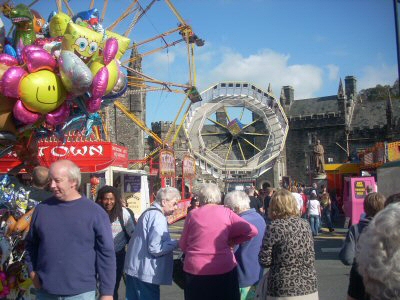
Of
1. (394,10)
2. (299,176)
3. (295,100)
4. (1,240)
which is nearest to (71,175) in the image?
(1,240)

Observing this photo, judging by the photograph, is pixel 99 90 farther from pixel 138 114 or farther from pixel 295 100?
pixel 295 100

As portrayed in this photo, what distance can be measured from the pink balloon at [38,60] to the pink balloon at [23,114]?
36 cm

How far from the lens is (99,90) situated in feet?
15.6

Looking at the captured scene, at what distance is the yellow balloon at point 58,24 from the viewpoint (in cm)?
504

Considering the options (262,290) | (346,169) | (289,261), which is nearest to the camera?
(289,261)

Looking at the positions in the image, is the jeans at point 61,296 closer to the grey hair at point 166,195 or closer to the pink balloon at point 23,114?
the grey hair at point 166,195

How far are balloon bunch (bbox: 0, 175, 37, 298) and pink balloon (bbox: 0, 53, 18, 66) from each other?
136 cm

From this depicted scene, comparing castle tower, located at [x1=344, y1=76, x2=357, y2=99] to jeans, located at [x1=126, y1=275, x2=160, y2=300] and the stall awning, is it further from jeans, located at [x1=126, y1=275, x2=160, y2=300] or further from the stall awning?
jeans, located at [x1=126, y1=275, x2=160, y2=300]

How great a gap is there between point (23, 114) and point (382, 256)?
3748 millimetres

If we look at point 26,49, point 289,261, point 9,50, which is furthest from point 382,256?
point 9,50

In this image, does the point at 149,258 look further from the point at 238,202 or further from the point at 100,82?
the point at 100,82

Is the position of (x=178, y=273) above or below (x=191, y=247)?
below

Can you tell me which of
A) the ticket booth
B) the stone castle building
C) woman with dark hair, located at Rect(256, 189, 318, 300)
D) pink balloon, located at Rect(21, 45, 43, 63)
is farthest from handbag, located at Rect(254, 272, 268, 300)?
the stone castle building

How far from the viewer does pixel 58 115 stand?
4.86 m
